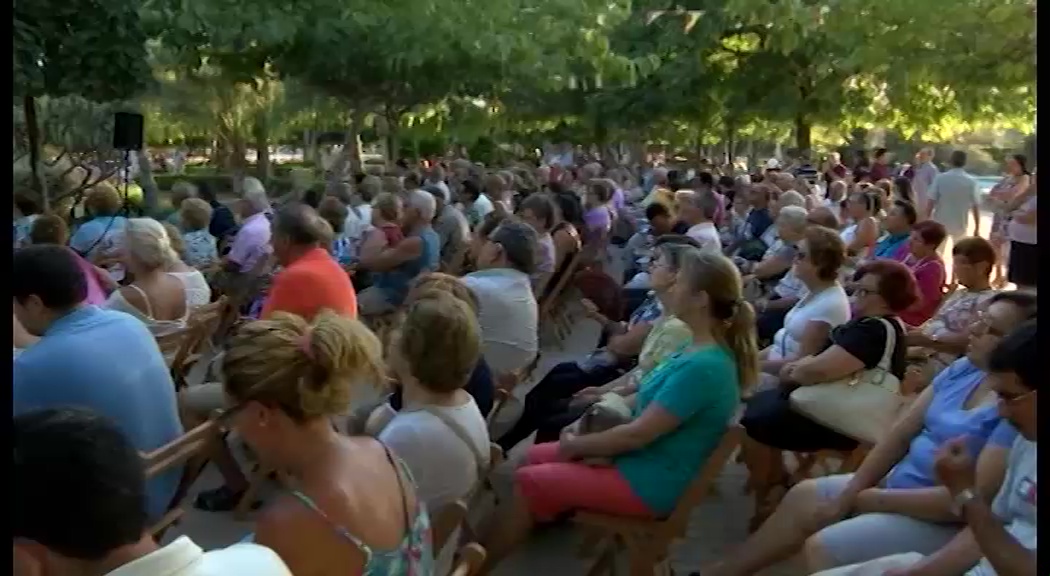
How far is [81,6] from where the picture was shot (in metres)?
8.05

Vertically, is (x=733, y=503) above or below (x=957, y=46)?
below

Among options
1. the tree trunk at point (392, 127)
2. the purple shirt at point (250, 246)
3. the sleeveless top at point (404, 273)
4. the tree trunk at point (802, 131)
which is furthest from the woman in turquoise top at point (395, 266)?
the tree trunk at point (802, 131)

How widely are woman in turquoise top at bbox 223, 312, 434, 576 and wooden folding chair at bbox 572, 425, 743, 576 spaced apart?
1.15 metres

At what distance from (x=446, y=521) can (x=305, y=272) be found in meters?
2.25

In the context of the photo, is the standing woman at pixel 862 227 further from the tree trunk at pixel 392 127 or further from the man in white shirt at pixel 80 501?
the tree trunk at pixel 392 127

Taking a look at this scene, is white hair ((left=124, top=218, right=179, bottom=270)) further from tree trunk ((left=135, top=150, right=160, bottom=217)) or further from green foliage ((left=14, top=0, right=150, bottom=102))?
tree trunk ((left=135, top=150, right=160, bottom=217))

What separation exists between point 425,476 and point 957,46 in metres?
9.70

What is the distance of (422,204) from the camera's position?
8.01 m

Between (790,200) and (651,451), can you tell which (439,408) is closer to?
(651,451)

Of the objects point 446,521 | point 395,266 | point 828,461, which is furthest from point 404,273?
point 446,521

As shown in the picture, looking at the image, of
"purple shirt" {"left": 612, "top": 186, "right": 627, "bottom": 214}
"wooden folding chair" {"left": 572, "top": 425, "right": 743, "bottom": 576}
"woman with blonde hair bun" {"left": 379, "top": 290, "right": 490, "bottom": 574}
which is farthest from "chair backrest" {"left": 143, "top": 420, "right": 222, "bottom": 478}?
"purple shirt" {"left": 612, "top": 186, "right": 627, "bottom": 214}

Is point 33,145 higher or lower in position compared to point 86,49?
lower

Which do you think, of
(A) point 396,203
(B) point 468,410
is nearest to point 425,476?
(B) point 468,410

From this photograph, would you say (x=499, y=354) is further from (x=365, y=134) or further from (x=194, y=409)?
(x=365, y=134)
